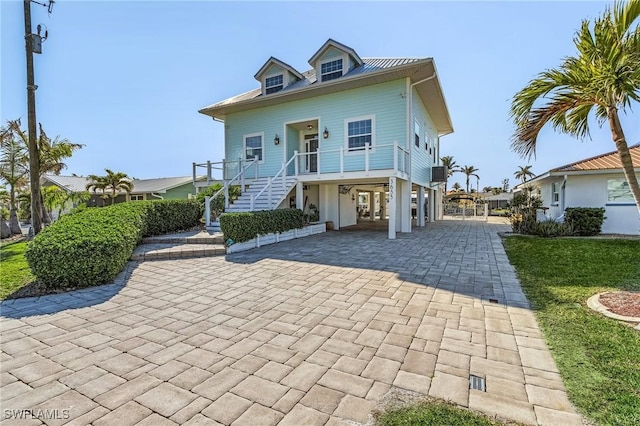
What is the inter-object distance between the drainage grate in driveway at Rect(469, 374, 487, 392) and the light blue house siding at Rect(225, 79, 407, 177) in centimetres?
909

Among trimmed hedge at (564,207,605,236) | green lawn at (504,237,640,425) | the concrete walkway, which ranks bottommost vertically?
the concrete walkway

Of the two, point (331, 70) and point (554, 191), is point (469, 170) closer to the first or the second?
point (554, 191)

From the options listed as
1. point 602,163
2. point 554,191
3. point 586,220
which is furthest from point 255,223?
point 554,191

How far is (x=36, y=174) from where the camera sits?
28.9 feet

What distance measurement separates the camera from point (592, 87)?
4.25 metres

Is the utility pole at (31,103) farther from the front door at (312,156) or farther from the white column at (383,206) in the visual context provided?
the white column at (383,206)

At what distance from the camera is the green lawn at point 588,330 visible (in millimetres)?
2252

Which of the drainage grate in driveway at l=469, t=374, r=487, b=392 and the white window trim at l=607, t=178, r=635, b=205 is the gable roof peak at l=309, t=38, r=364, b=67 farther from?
the drainage grate in driveway at l=469, t=374, r=487, b=392

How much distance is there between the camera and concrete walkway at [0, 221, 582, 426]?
89.2 inches

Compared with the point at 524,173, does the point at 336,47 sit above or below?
above

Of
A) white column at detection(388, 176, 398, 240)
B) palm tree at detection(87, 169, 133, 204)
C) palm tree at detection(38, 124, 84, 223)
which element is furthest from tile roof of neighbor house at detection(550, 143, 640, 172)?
palm tree at detection(87, 169, 133, 204)

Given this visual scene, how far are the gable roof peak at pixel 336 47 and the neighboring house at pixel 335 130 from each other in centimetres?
4
